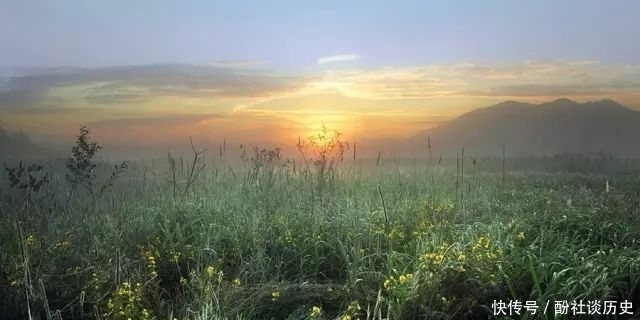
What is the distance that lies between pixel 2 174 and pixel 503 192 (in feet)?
8.71

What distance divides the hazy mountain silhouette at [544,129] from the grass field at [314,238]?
93 millimetres

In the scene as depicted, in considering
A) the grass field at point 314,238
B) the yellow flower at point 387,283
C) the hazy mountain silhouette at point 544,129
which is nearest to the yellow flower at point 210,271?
the grass field at point 314,238

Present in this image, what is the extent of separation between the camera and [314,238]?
10.4ft

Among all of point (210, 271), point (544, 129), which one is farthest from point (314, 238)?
point (544, 129)

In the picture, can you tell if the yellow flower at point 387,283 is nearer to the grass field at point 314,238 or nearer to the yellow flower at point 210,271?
the grass field at point 314,238

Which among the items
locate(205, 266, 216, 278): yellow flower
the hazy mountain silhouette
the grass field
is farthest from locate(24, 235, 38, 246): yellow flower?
the hazy mountain silhouette

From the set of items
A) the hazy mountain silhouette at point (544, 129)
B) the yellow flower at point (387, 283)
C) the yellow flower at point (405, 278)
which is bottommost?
the yellow flower at point (387, 283)

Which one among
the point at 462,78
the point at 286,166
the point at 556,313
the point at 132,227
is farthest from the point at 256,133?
the point at 556,313

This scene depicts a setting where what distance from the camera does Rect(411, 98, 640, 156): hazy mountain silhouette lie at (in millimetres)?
3365

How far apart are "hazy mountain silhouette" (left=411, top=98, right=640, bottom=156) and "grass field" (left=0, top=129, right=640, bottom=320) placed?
9 cm

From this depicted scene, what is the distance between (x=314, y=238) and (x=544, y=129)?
128cm

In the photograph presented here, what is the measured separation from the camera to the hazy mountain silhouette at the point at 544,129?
337 centimetres

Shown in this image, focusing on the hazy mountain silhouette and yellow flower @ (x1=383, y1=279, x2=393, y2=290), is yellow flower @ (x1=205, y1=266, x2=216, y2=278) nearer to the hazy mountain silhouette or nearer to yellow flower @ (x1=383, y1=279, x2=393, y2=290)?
yellow flower @ (x1=383, y1=279, x2=393, y2=290)

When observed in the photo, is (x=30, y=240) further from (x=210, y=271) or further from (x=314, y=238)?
(x=314, y=238)
